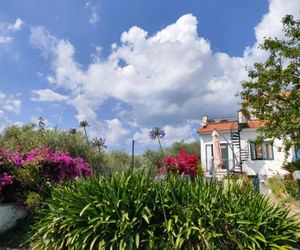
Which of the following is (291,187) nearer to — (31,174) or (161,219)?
(31,174)

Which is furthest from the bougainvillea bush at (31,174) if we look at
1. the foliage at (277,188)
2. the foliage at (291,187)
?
the foliage at (277,188)

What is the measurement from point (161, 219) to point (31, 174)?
12.9 feet

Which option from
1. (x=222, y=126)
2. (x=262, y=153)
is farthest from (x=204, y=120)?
(x=262, y=153)

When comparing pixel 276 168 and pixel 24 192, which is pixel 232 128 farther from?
pixel 24 192

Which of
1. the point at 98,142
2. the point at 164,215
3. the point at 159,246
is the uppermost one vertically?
the point at 98,142

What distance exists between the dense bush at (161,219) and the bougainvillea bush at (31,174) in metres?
2.42

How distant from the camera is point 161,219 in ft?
19.0

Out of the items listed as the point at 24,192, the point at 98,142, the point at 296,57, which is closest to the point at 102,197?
the point at 98,142

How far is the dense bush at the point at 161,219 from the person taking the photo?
17.8 ft

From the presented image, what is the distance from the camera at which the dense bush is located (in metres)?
5.41

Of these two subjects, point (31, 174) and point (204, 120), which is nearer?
point (31, 174)

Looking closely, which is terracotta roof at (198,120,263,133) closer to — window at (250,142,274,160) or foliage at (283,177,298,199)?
window at (250,142,274,160)

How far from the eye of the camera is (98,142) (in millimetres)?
8633

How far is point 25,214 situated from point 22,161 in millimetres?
1232
